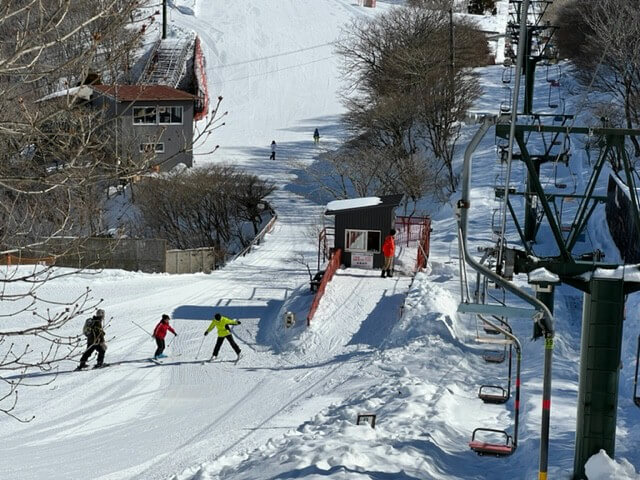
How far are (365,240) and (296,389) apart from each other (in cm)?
917

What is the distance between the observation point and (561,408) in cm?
1486

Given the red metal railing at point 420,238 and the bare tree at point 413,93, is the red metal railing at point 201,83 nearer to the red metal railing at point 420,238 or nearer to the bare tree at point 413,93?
the bare tree at point 413,93

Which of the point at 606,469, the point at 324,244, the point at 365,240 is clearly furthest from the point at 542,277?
the point at 324,244

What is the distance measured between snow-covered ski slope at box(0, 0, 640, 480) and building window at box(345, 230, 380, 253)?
1.01 metres

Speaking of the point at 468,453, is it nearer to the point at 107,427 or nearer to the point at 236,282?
the point at 107,427

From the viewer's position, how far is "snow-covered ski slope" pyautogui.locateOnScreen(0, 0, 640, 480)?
12438 millimetres

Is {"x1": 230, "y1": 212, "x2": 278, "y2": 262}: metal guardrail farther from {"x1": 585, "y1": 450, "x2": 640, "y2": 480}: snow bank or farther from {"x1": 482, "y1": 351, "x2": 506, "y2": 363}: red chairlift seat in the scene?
{"x1": 585, "y1": 450, "x2": 640, "y2": 480}: snow bank

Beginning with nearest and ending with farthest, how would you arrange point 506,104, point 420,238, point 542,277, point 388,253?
point 542,277 < point 388,253 < point 420,238 < point 506,104

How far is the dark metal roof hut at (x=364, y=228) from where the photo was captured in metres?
26.6

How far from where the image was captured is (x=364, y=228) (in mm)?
26766

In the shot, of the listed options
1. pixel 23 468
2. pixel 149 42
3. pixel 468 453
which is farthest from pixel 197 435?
pixel 149 42

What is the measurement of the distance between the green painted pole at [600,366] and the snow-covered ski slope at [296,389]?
0.32m

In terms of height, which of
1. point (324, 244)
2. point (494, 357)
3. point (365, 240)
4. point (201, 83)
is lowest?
point (494, 357)

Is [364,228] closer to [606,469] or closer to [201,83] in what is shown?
[606,469]
